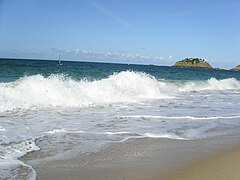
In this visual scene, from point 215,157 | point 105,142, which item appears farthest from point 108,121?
point 215,157

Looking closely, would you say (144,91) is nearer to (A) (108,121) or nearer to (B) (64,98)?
(B) (64,98)

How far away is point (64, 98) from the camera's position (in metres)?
13.3

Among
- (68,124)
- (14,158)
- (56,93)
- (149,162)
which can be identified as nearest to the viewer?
(14,158)

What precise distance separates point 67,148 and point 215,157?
8.53ft

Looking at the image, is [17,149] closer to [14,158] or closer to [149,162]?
[14,158]

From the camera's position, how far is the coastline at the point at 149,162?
465 centimetres

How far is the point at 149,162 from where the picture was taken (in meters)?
5.34

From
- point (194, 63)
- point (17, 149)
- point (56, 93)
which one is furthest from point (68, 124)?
point (194, 63)

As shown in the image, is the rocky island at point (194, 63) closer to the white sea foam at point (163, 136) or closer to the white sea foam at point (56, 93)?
the white sea foam at point (56, 93)

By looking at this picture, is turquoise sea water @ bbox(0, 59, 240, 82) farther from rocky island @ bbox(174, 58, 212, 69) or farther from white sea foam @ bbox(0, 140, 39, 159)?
rocky island @ bbox(174, 58, 212, 69)

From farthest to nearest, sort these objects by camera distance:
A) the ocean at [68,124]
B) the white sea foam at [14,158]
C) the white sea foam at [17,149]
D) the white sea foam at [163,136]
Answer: the white sea foam at [163,136]
the ocean at [68,124]
the white sea foam at [17,149]
the white sea foam at [14,158]

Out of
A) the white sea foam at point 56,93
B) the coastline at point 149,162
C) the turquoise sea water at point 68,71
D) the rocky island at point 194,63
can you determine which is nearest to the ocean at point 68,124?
the white sea foam at point 56,93

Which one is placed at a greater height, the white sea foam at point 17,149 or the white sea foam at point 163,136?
the white sea foam at point 17,149

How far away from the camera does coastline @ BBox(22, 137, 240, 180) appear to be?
4652 mm
